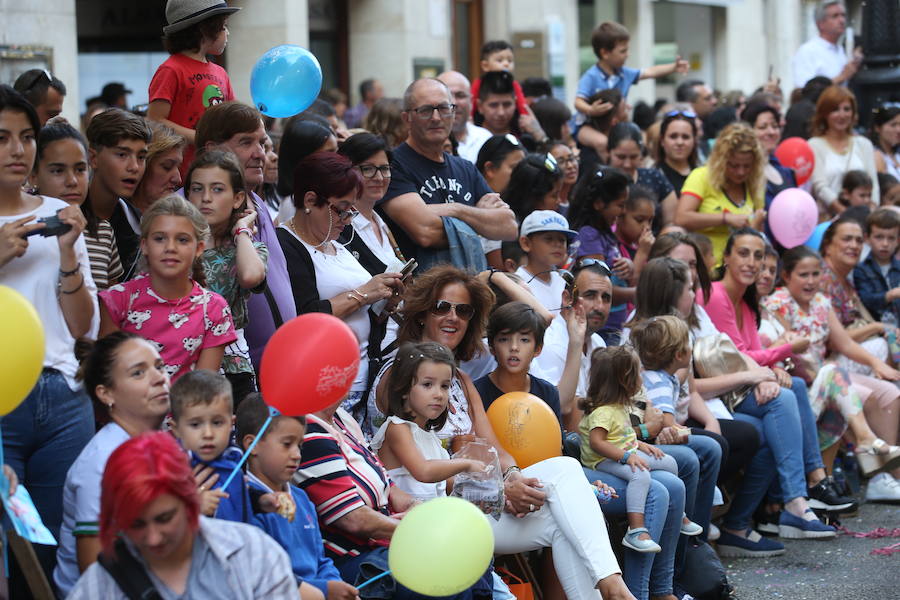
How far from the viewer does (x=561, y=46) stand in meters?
17.3

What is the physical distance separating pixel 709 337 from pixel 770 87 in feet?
20.6

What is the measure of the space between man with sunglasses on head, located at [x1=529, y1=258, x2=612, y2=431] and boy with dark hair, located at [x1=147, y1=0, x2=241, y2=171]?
6.31 feet

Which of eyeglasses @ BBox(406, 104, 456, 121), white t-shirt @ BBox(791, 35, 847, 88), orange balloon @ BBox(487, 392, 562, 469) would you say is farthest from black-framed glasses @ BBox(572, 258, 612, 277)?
white t-shirt @ BBox(791, 35, 847, 88)

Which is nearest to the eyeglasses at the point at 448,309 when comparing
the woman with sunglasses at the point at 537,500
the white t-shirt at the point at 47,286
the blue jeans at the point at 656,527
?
the woman with sunglasses at the point at 537,500

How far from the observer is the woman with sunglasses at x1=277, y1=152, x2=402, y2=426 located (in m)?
5.60

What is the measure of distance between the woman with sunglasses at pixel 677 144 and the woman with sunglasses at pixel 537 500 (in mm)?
3895

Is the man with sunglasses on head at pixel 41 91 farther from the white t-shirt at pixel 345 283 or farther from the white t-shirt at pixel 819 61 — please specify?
the white t-shirt at pixel 819 61

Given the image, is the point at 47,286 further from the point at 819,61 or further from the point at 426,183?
the point at 819,61

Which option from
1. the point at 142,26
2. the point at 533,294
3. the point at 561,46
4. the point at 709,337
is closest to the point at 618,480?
the point at 533,294

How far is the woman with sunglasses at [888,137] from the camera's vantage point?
11273 mm

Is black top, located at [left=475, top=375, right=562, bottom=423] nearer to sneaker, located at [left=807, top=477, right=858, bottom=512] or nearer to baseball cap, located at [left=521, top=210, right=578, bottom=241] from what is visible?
baseball cap, located at [left=521, top=210, right=578, bottom=241]

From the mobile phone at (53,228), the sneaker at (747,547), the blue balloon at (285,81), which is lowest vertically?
the sneaker at (747,547)

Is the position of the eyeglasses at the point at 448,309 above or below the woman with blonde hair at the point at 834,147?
below

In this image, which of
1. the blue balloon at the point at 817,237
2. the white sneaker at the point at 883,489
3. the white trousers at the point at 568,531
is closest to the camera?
the white trousers at the point at 568,531
